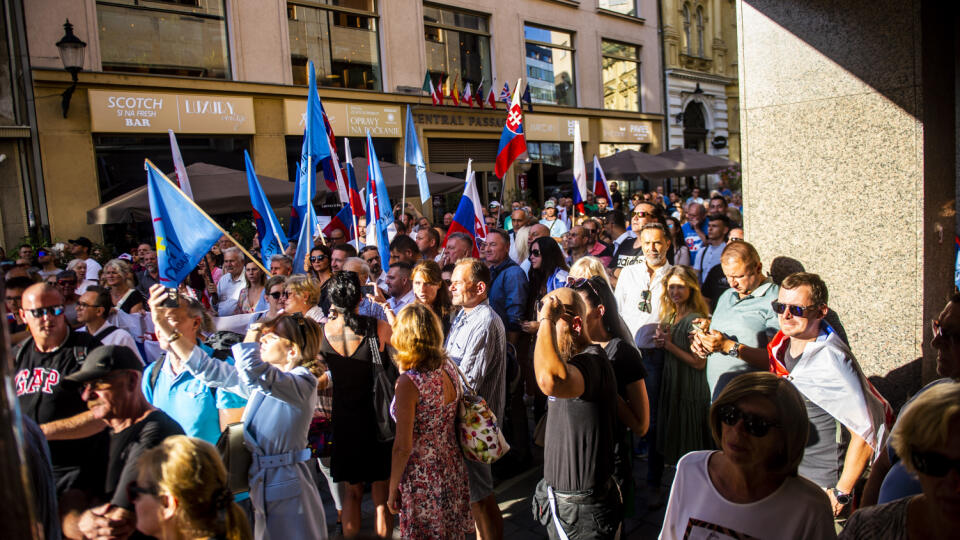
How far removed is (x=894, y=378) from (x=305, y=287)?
3961mm

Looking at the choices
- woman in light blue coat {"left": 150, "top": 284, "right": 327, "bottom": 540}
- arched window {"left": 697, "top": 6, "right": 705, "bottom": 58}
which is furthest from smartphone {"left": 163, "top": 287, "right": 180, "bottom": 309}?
arched window {"left": 697, "top": 6, "right": 705, "bottom": 58}

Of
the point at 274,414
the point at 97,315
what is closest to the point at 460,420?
the point at 274,414

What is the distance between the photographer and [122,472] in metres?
2.53

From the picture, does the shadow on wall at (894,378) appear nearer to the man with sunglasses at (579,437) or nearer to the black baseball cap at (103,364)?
the man with sunglasses at (579,437)

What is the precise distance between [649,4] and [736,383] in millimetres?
26690

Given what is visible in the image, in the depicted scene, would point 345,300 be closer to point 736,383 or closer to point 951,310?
point 736,383

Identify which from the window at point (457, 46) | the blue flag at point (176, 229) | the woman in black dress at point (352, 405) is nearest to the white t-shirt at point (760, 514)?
the woman in black dress at point (352, 405)

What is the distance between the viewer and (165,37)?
537 inches

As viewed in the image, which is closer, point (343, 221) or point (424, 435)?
point (424, 435)

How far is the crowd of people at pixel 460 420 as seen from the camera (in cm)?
199

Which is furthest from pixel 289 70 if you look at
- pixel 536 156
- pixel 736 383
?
pixel 736 383

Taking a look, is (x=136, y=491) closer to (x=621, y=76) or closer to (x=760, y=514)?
(x=760, y=514)

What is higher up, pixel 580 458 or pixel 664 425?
pixel 580 458

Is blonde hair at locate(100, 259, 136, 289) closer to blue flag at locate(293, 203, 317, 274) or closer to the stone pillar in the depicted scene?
blue flag at locate(293, 203, 317, 274)
